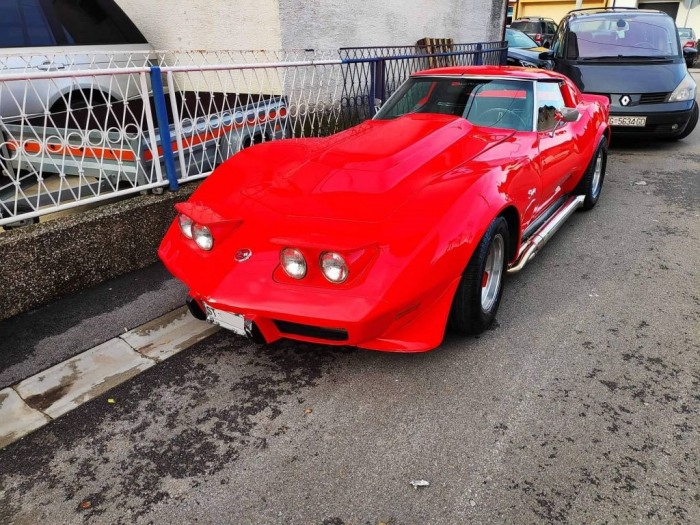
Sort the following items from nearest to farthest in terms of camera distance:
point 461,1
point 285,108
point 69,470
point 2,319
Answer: point 69,470 < point 2,319 < point 285,108 < point 461,1

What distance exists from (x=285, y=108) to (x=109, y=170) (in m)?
1.90

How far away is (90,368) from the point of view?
2.72 m

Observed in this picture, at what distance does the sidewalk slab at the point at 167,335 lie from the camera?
287cm

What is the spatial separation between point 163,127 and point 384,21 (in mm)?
5884

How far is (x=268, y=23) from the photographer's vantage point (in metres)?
6.39

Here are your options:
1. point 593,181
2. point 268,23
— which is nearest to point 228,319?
point 593,181

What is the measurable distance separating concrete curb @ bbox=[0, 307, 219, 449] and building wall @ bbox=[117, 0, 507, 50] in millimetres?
4614

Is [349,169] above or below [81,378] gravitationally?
above

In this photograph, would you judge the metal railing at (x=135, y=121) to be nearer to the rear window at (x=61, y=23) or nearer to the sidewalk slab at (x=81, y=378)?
the rear window at (x=61, y=23)

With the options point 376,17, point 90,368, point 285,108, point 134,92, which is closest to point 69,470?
point 90,368

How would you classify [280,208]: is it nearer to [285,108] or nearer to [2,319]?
[2,319]

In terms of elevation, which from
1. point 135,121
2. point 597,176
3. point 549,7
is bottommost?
point 597,176

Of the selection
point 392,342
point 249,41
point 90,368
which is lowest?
point 90,368

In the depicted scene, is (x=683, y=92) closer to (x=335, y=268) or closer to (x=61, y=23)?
(x=335, y=268)
